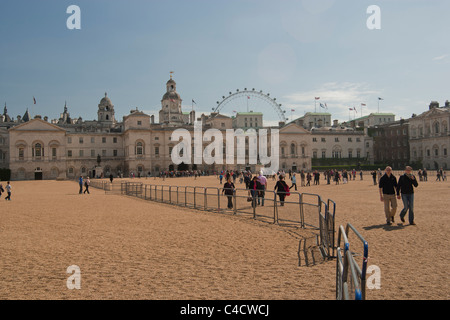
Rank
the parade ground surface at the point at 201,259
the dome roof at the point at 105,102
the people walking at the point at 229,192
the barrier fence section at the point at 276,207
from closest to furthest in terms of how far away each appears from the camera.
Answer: the parade ground surface at the point at 201,259 → the barrier fence section at the point at 276,207 → the people walking at the point at 229,192 → the dome roof at the point at 105,102

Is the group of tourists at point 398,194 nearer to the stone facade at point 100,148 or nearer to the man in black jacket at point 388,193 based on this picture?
the man in black jacket at point 388,193

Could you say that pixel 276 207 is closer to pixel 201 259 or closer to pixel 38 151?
pixel 201 259

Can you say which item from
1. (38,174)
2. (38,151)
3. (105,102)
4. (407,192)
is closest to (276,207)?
(407,192)

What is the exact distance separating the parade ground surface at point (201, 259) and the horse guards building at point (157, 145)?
62.8 metres

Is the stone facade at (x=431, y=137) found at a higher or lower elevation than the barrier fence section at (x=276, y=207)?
higher

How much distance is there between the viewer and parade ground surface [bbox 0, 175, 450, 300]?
22.5 feet

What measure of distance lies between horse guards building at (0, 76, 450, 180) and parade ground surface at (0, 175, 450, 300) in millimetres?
62785

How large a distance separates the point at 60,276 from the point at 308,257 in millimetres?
5991

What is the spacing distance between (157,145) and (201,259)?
7611 centimetres

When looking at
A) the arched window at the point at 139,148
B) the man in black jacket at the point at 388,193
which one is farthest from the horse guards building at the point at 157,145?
the man in black jacket at the point at 388,193

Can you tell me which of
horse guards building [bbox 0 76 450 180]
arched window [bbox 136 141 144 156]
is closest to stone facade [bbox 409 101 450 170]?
horse guards building [bbox 0 76 450 180]

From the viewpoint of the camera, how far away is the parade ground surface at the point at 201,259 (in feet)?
22.5

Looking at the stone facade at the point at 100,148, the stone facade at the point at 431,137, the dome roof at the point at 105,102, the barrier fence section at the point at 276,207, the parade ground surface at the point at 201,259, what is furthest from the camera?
the dome roof at the point at 105,102
